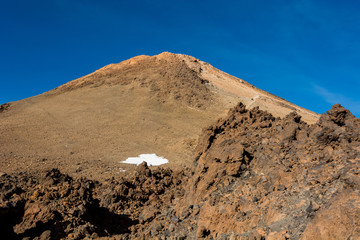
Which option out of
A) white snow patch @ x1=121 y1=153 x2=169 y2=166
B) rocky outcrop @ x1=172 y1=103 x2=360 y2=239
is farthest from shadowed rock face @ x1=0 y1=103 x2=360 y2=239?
white snow patch @ x1=121 y1=153 x2=169 y2=166

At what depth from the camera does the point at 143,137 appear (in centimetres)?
2933

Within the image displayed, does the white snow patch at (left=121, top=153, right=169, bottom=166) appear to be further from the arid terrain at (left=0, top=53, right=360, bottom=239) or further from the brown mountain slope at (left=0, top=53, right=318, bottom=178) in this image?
the arid terrain at (left=0, top=53, right=360, bottom=239)

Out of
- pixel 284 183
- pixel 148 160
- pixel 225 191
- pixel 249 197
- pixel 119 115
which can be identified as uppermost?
pixel 119 115

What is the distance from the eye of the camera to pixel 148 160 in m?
23.3

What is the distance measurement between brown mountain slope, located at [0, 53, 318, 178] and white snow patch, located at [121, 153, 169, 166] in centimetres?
83

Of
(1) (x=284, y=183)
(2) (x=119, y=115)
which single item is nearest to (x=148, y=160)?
(2) (x=119, y=115)

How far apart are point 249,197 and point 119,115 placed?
102ft

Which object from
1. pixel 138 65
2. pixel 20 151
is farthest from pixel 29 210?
pixel 138 65

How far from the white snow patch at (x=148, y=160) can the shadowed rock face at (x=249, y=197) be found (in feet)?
40.6

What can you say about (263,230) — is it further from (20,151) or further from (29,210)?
(20,151)

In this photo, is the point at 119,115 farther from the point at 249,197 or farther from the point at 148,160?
the point at 249,197

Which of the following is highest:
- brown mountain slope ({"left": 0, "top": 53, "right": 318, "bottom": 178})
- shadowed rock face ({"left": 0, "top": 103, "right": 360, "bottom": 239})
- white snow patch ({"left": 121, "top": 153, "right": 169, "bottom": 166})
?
brown mountain slope ({"left": 0, "top": 53, "right": 318, "bottom": 178})

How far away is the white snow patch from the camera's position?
22.3 m

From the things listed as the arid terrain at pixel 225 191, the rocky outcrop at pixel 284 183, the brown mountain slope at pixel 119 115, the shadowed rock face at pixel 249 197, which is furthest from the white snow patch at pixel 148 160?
the rocky outcrop at pixel 284 183
